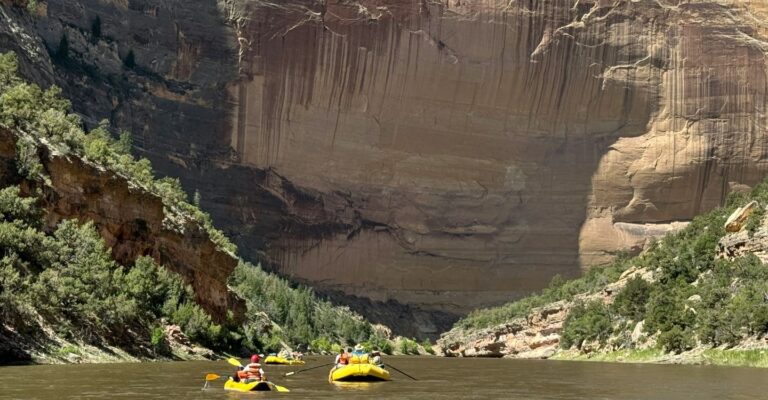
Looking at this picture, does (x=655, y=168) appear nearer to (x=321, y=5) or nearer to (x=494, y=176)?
(x=494, y=176)

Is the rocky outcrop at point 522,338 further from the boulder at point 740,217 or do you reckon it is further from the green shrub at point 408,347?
the boulder at point 740,217

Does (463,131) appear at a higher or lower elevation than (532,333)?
higher

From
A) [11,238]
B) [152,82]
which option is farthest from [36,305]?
[152,82]

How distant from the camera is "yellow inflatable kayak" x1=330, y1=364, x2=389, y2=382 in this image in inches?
1581

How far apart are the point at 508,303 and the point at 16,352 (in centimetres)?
6971

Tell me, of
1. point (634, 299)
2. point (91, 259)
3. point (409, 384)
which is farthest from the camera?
point (634, 299)

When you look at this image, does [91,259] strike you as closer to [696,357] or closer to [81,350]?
[81,350]

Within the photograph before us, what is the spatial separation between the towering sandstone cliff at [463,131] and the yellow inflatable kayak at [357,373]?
61.1m

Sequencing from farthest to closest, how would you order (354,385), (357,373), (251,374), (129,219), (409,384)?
(129,219) < (409,384) < (357,373) < (354,385) < (251,374)

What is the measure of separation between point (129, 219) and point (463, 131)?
55.2m

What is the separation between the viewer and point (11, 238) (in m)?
43.4

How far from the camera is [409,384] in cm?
4041

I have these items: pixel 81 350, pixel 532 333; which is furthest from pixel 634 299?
pixel 81 350

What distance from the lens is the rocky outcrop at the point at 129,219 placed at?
49.9 metres
